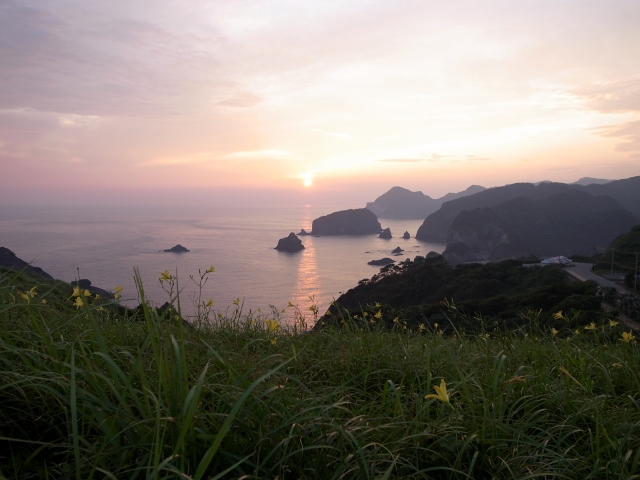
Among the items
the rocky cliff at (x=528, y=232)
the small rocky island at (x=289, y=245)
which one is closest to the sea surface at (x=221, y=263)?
the small rocky island at (x=289, y=245)

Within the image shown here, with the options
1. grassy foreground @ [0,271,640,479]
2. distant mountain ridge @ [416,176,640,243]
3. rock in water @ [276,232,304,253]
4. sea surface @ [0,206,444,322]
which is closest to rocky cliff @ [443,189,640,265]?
sea surface @ [0,206,444,322]

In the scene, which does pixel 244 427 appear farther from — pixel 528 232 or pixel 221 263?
pixel 528 232

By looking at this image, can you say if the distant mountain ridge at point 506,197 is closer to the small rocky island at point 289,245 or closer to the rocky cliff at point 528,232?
the rocky cliff at point 528,232

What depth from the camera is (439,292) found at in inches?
1158

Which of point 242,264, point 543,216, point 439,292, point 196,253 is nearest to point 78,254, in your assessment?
point 196,253

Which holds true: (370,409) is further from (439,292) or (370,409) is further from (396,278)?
(396,278)

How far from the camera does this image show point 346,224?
117750mm

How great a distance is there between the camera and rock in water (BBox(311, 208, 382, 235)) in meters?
115

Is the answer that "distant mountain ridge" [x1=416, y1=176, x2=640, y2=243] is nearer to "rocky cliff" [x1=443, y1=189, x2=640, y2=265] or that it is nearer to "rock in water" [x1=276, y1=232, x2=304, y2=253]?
"rocky cliff" [x1=443, y1=189, x2=640, y2=265]

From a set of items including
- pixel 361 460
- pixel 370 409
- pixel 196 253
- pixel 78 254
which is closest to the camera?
pixel 361 460

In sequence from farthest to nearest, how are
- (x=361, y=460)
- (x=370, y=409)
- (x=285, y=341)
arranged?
(x=285, y=341)
(x=370, y=409)
(x=361, y=460)

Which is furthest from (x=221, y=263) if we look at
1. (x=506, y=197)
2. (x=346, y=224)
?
(x=506, y=197)

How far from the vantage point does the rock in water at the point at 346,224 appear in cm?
11544

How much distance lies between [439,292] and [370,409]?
28777 millimetres
